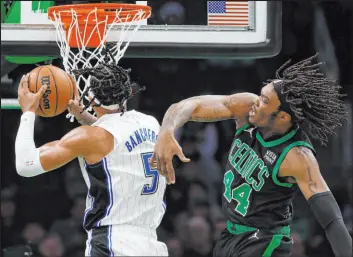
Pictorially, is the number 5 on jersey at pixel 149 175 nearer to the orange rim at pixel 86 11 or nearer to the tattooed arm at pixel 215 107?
the tattooed arm at pixel 215 107

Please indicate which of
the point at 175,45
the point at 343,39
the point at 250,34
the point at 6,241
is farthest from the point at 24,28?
the point at 343,39

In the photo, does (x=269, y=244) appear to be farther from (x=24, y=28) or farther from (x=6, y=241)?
(x=6, y=241)

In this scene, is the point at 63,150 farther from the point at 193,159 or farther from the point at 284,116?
the point at 193,159

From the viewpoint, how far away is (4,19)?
5.66 metres

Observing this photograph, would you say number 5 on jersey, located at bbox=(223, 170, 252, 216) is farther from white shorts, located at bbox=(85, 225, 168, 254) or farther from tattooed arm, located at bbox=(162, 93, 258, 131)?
white shorts, located at bbox=(85, 225, 168, 254)

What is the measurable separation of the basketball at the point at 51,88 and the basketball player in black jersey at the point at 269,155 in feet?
2.07

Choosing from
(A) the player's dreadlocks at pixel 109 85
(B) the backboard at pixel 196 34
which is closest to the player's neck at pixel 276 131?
(A) the player's dreadlocks at pixel 109 85

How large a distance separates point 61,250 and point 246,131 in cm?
292

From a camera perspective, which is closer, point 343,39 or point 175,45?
point 175,45

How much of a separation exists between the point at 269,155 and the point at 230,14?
1442mm

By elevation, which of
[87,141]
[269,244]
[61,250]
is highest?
[87,141]

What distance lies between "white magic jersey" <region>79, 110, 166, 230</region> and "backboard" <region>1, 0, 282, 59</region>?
1219 millimetres

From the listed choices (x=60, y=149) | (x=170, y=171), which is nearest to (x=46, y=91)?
(x=60, y=149)

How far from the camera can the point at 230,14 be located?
575cm
